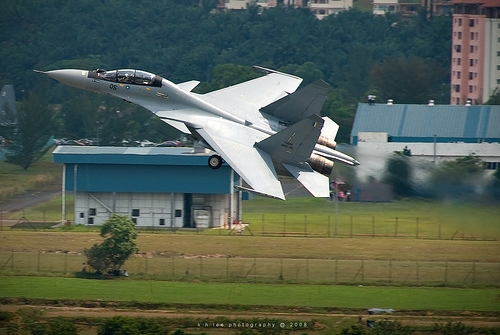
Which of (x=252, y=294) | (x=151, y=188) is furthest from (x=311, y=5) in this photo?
(x=252, y=294)

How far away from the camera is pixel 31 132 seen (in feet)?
186

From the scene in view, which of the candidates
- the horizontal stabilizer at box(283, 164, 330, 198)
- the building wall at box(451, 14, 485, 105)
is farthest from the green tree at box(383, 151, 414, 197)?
the building wall at box(451, 14, 485, 105)

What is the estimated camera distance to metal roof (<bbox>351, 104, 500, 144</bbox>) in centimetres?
5684

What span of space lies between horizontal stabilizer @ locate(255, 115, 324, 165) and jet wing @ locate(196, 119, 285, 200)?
322mm

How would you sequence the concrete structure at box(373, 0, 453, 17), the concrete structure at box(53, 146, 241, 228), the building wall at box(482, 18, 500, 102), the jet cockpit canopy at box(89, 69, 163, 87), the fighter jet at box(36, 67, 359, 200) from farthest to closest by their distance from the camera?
the concrete structure at box(373, 0, 453, 17)
the building wall at box(482, 18, 500, 102)
the concrete structure at box(53, 146, 241, 228)
the jet cockpit canopy at box(89, 69, 163, 87)
the fighter jet at box(36, 67, 359, 200)

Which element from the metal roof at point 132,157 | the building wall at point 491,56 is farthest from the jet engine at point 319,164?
the building wall at point 491,56

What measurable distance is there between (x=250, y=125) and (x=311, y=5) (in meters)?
60.2

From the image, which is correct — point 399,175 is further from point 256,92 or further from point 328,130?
point 256,92

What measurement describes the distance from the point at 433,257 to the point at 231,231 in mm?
8700

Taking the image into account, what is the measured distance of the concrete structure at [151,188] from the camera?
148 feet

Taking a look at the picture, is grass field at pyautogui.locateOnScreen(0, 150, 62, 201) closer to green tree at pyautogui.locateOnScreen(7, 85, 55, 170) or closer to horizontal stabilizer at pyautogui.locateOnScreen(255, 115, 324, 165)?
green tree at pyautogui.locateOnScreen(7, 85, 55, 170)

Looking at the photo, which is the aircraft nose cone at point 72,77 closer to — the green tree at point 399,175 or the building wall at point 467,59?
the green tree at point 399,175

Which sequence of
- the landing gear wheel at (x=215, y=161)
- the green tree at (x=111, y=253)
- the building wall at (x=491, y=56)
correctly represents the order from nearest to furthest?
1. the landing gear wheel at (x=215, y=161)
2. the green tree at (x=111, y=253)
3. the building wall at (x=491, y=56)

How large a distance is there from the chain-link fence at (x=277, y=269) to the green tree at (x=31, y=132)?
17.2m
